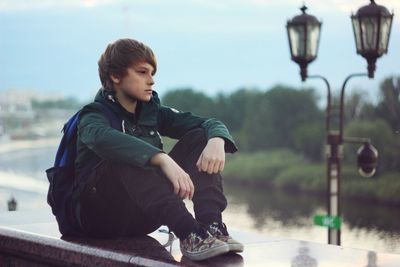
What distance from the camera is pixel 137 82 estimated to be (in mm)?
2660

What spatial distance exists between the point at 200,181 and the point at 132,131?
0.31 metres

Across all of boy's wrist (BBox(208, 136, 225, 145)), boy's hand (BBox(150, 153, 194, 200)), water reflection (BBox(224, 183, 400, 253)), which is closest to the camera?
boy's hand (BBox(150, 153, 194, 200))

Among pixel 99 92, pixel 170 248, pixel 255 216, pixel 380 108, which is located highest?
pixel 99 92

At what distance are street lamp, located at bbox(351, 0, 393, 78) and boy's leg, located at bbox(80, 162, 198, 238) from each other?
19.7ft

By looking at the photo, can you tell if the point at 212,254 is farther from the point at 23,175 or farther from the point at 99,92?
the point at 23,175

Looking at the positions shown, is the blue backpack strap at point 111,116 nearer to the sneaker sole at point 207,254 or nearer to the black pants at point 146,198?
the black pants at point 146,198

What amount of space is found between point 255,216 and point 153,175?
39058 mm

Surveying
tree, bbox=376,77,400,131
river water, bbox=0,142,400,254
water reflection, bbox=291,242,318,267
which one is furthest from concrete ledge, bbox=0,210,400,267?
tree, bbox=376,77,400,131

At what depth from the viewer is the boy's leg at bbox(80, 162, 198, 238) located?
240 centimetres

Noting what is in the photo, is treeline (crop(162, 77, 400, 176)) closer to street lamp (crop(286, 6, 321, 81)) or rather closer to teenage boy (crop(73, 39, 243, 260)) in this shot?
street lamp (crop(286, 6, 321, 81))

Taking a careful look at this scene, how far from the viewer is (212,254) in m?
2.35

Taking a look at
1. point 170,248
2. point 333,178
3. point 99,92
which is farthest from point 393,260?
point 333,178

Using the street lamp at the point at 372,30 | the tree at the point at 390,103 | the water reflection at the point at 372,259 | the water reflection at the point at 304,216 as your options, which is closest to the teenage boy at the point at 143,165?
the water reflection at the point at 372,259

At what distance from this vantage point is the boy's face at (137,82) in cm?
266
